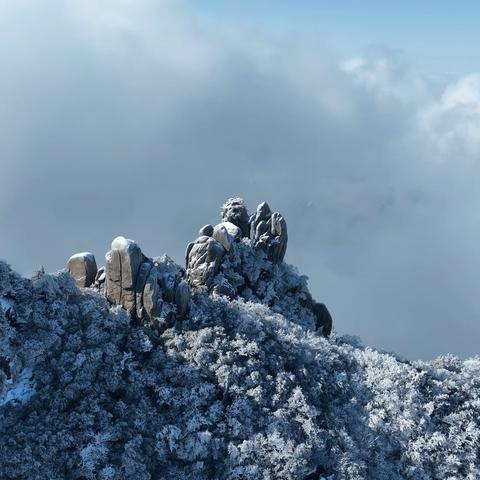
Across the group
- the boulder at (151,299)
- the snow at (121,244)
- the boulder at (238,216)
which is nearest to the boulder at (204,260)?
the boulder at (151,299)

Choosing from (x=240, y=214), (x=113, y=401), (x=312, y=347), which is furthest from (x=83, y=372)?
(x=240, y=214)

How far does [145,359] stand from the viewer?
26609 mm

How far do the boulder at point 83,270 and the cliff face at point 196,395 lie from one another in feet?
5.20

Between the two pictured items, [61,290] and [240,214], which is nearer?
[61,290]

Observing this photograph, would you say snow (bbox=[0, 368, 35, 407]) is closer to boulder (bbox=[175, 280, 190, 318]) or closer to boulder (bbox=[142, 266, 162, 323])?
boulder (bbox=[142, 266, 162, 323])

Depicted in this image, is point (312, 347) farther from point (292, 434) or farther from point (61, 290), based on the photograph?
point (61, 290)

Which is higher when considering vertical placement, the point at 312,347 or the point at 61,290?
the point at 312,347

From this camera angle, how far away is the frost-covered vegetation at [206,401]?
2250 cm

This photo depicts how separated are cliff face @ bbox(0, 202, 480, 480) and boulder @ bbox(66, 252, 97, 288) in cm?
159

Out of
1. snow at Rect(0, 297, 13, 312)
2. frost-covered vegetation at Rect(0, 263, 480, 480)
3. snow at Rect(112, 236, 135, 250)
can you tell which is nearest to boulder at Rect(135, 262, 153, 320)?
frost-covered vegetation at Rect(0, 263, 480, 480)

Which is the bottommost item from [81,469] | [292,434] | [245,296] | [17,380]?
[81,469]

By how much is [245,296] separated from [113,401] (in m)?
15.0

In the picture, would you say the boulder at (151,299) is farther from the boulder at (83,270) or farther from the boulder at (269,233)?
the boulder at (269,233)

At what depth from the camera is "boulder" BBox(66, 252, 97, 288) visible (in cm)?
3228
